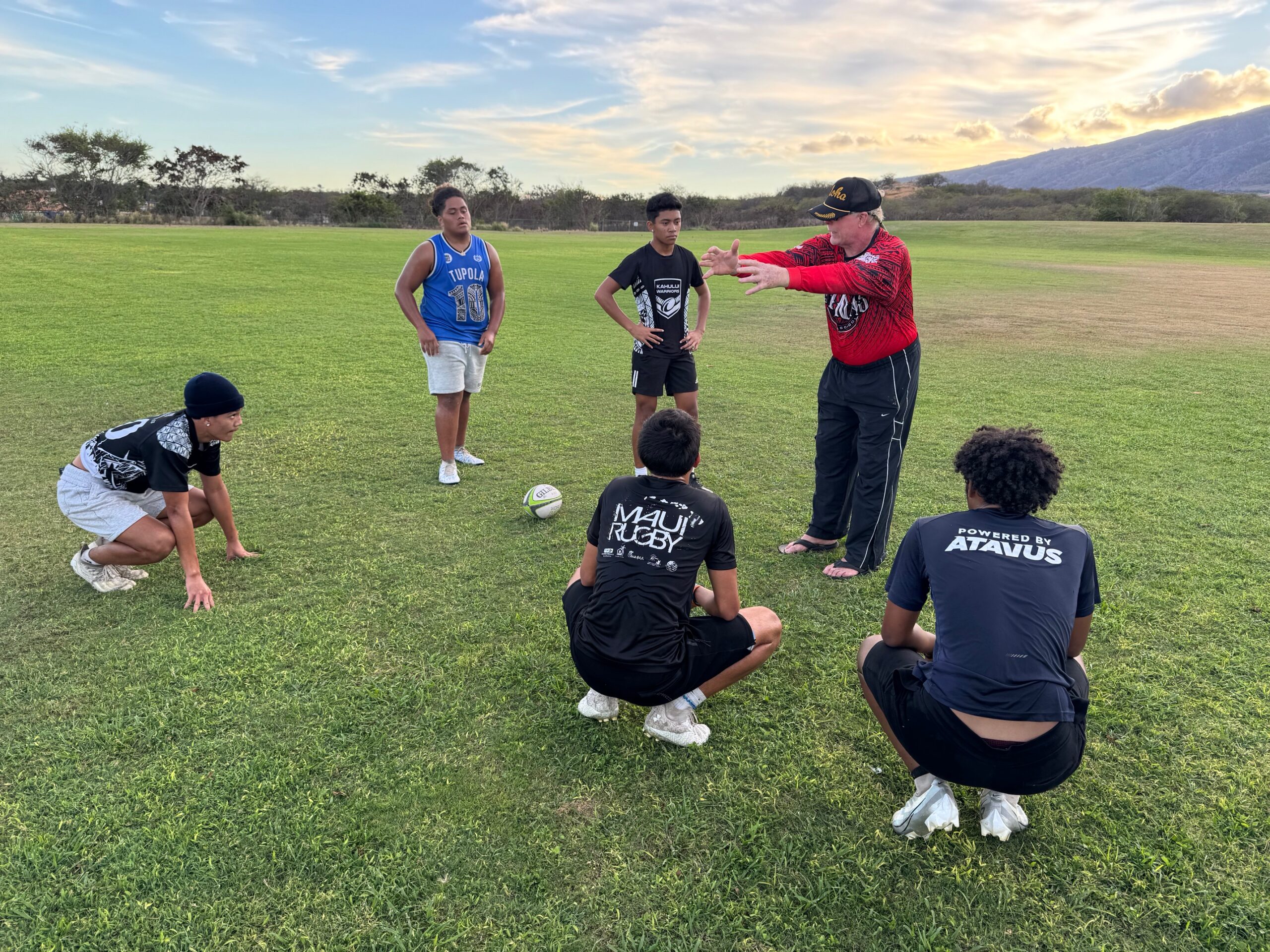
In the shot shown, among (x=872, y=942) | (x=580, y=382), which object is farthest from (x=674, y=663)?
(x=580, y=382)

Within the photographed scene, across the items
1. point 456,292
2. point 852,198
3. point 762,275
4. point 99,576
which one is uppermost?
point 852,198

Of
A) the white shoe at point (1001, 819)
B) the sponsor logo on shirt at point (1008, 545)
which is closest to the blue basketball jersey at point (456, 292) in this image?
the sponsor logo on shirt at point (1008, 545)

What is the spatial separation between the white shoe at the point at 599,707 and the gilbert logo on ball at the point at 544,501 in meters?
2.29

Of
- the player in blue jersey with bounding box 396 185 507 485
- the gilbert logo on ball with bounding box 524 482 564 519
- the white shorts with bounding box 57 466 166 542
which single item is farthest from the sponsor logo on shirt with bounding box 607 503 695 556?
the player in blue jersey with bounding box 396 185 507 485

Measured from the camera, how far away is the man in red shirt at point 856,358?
4.07m

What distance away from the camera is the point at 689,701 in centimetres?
305

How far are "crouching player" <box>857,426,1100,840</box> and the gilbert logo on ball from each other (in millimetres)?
3038

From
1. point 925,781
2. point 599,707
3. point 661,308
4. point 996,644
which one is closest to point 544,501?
point 661,308

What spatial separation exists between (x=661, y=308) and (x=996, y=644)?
414 cm

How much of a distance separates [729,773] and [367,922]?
4.56 ft

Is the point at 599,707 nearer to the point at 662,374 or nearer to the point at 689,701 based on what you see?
the point at 689,701

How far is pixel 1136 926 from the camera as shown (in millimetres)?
2314

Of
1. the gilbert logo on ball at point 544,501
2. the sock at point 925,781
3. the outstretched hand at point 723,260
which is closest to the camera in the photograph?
the sock at point 925,781

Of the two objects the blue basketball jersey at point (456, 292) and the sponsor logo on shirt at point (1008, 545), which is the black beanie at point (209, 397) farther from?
Answer: the sponsor logo on shirt at point (1008, 545)
